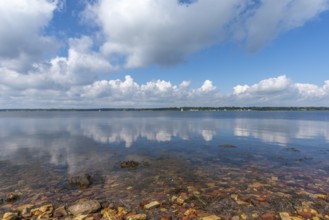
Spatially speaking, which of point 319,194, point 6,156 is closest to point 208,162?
A: point 319,194

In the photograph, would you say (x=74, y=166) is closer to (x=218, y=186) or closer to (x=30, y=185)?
(x=30, y=185)

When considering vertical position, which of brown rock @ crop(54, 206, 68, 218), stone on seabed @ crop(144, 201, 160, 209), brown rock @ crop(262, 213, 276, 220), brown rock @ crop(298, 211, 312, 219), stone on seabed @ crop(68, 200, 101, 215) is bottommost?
brown rock @ crop(262, 213, 276, 220)

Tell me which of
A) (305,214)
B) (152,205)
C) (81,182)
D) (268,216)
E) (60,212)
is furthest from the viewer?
(81,182)

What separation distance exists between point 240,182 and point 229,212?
17.2 feet

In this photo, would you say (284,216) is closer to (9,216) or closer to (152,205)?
(152,205)

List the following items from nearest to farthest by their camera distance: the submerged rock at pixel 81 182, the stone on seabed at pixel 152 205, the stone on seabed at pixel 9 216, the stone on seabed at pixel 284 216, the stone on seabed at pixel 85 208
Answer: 1. the stone on seabed at pixel 9 216
2. the stone on seabed at pixel 284 216
3. the stone on seabed at pixel 85 208
4. the stone on seabed at pixel 152 205
5. the submerged rock at pixel 81 182

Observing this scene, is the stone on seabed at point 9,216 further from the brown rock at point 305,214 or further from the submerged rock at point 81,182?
the brown rock at point 305,214

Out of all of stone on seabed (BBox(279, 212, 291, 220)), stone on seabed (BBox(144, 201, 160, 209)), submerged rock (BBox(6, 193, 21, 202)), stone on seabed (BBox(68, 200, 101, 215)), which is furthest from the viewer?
submerged rock (BBox(6, 193, 21, 202))

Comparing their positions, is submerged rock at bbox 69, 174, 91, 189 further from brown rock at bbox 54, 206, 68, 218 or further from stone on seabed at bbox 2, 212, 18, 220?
stone on seabed at bbox 2, 212, 18, 220

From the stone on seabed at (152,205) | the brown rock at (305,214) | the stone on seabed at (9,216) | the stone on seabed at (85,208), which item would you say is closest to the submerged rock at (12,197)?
the stone on seabed at (9,216)

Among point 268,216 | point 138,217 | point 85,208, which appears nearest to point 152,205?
point 138,217

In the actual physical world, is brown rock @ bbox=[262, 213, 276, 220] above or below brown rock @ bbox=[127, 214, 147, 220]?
below

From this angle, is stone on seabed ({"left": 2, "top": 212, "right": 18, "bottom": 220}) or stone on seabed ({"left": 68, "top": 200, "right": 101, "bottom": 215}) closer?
stone on seabed ({"left": 2, "top": 212, "right": 18, "bottom": 220})

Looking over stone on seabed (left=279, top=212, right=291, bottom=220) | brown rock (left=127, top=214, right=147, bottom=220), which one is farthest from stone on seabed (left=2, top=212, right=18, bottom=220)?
stone on seabed (left=279, top=212, right=291, bottom=220)
